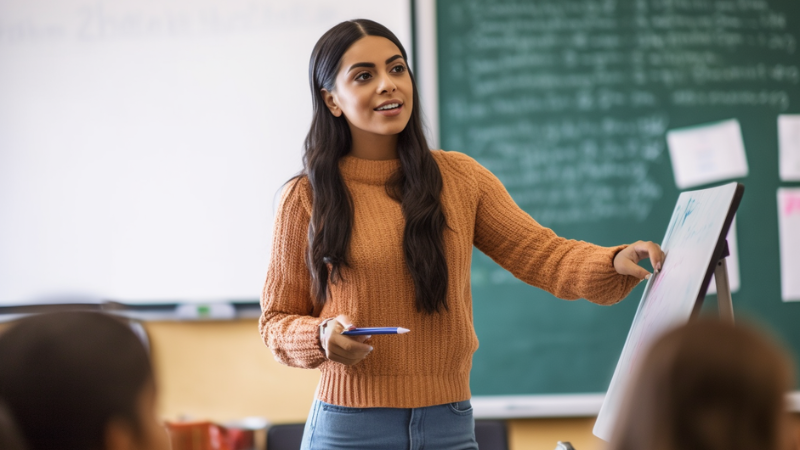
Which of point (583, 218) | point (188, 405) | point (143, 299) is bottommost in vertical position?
point (188, 405)

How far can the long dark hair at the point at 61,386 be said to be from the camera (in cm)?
78

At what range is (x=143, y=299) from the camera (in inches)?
107

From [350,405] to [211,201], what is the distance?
4.74 ft

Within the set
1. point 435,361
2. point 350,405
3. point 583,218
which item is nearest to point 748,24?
point 583,218

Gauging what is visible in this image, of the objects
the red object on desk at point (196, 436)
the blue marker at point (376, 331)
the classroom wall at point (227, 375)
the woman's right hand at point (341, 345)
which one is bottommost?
the red object on desk at point (196, 436)

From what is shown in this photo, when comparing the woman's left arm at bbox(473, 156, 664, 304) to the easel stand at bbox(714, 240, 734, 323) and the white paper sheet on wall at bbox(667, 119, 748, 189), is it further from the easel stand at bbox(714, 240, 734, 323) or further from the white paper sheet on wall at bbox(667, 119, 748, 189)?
the white paper sheet on wall at bbox(667, 119, 748, 189)

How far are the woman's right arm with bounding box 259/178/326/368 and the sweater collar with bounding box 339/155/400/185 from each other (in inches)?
3.9

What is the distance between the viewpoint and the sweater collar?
1.66 meters

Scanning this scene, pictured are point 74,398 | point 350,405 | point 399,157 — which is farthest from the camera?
point 399,157

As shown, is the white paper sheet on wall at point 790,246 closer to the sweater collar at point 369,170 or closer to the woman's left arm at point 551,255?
the woman's left arm at point 551,255

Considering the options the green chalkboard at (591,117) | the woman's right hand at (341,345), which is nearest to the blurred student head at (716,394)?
the woman's right hand at (341,345)

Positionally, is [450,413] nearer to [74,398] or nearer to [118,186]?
[74,398]

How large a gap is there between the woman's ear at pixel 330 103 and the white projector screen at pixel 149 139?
3.41ft

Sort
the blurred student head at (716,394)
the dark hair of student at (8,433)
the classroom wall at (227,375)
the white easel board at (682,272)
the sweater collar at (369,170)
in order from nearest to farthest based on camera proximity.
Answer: the blurred student head at (716,394) < the dark hair of student at (8,433) < the white easel board at (682,272) < the sweater collar at (369,170) < the classroom wall at (227,375)
